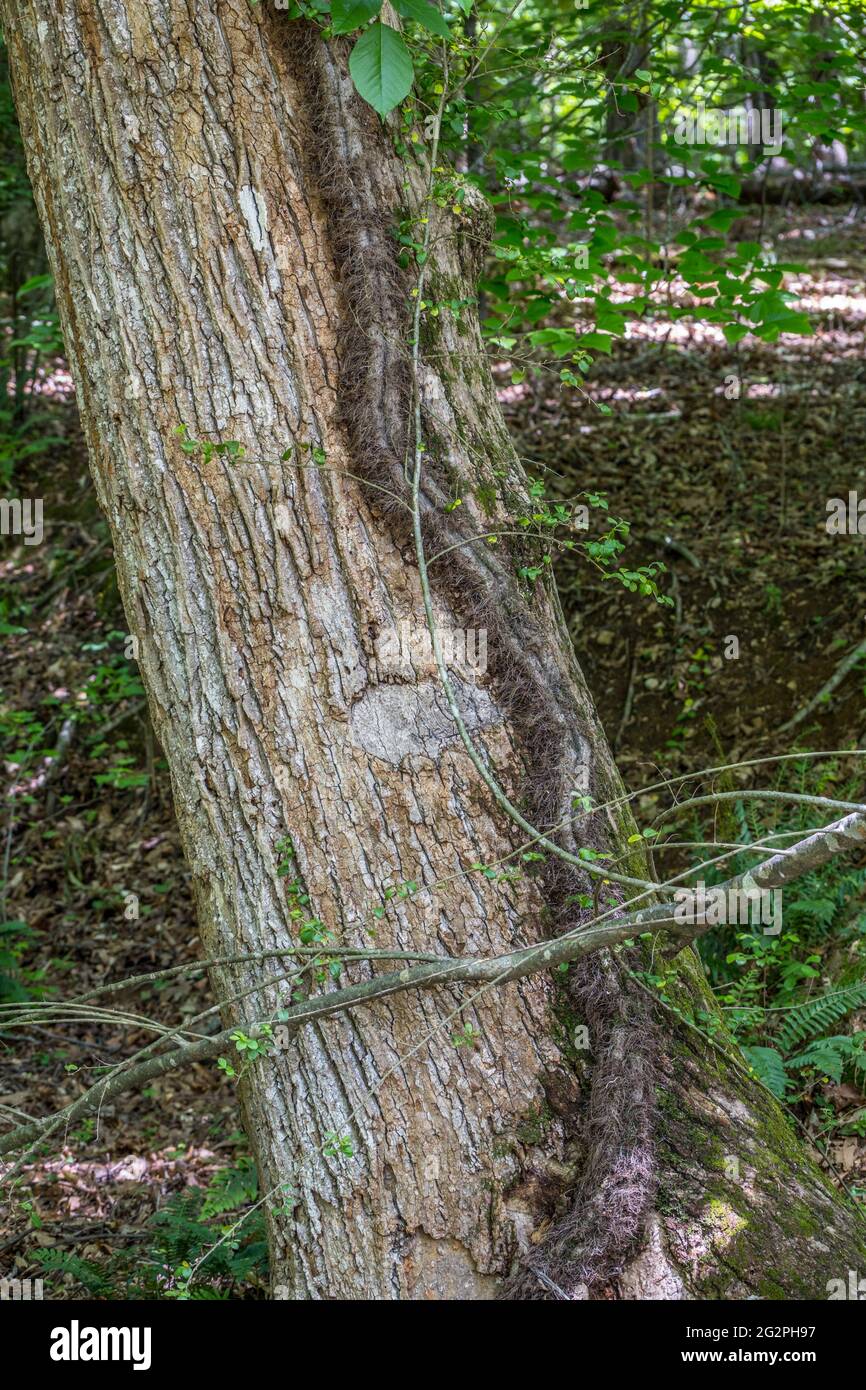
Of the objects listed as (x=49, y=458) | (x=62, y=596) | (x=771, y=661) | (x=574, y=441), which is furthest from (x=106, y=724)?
(x=771, y=661)

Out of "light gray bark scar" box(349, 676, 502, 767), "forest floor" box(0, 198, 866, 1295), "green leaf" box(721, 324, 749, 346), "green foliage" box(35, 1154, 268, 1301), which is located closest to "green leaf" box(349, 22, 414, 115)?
"light gray bark scar" box(349, 676, 502, 767)

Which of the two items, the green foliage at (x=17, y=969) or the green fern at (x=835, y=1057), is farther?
the green foliage at (x=17, y=969)

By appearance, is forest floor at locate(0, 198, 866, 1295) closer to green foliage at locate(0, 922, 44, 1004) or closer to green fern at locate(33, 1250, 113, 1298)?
green foliage at locate(0, 922, 44, 1004)

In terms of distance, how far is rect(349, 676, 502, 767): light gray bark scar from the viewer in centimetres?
259

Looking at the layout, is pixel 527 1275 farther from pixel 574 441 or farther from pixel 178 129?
pixel 574 441

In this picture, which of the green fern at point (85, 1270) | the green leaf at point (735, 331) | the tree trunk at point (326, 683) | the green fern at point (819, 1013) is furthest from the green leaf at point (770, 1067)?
the green leaf at point (735, 331)

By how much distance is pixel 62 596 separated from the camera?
775cm

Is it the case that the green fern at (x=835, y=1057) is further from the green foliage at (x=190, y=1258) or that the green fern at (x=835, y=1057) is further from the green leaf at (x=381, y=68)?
the green leaf at (x=381, y=68)

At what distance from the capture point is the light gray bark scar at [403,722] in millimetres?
2592

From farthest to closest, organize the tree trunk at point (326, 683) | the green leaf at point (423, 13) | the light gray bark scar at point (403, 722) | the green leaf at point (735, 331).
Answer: the green leaf at point (735, 331)
the light gray bark scar at point (403, 722)
the tree trunk at point (326, 683)
the green leaf at point (423, 13)

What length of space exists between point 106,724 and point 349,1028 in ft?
15.8

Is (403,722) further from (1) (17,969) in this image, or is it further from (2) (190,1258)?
(1) (17,969)

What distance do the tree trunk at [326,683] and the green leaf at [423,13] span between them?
63cm

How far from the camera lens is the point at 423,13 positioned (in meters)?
2.09
